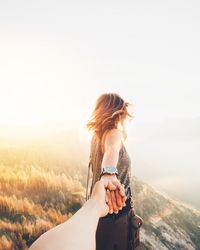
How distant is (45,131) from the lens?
1864 centimetres

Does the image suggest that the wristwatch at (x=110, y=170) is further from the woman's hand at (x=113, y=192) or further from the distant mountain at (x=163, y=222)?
the distant mountain at (x=163, y=222)

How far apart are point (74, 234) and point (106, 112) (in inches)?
82.6

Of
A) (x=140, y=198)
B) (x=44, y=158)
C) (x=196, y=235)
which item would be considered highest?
(x=44, y=158)

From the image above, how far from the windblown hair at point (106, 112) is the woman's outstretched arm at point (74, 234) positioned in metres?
1.42

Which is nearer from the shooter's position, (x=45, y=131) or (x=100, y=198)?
(x=100, y=198)

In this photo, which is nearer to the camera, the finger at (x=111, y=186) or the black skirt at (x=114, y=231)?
the finger at (x=111, y=186)

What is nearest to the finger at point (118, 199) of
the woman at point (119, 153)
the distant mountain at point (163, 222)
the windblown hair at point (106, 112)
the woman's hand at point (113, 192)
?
the woman's hand at point (113, 192)

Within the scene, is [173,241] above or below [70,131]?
below

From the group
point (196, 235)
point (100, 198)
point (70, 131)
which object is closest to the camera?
point (100, 198)

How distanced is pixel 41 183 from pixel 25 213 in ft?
4.80

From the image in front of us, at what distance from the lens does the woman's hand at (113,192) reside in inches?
127

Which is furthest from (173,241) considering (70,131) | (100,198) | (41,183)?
(70,131)

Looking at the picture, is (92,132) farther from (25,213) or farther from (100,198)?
(25,213)

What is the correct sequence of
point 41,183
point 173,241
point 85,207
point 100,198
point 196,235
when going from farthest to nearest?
point 196,235, point 173,241, point 41,183, point 100,198, point 85,207
